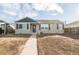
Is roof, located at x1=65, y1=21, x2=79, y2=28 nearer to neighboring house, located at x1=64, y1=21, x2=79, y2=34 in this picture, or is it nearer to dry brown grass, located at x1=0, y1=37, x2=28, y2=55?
neighboring house, located at x1=64, y1=21, x2=79, y2=34

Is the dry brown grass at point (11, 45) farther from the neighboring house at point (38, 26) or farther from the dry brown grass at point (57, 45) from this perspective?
the dry brown grass at point (57, 45)

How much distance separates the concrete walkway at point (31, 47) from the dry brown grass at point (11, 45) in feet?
0.24

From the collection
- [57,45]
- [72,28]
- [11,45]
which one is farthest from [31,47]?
[72,28]

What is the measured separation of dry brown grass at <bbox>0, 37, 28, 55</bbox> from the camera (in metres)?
4.78

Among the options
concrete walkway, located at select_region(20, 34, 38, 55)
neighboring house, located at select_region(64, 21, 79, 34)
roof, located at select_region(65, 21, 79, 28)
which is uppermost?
roof, located at select_region(65, 21, 79, 28)

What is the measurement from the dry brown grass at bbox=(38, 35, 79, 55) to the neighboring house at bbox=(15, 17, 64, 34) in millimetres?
120

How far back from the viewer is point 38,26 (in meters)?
4.86

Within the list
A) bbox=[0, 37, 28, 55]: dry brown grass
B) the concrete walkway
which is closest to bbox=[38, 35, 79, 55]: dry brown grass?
the concrete walkway

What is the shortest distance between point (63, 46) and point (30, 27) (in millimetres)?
634

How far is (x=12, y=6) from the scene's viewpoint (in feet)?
15.7

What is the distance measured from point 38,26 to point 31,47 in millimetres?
370

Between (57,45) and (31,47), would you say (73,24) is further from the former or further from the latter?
(31,47)
